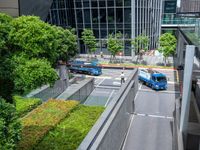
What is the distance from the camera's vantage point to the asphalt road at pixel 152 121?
16848mm

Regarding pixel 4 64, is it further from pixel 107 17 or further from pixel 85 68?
pixel 107 17

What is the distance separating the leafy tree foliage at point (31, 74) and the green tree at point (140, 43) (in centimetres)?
3196

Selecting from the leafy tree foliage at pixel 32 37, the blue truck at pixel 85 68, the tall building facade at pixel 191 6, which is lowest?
the blue truck at pixel 85 68

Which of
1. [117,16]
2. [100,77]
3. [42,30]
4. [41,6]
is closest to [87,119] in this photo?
[42,30]

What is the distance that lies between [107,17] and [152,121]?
27846mm

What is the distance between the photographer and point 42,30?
10.9 meters

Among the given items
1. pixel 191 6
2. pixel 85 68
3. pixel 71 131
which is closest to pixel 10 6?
pixel 85 68

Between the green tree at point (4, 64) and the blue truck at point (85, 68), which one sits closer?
the green tree at point (4, 64)

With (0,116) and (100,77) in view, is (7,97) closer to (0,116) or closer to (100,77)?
(0,116)

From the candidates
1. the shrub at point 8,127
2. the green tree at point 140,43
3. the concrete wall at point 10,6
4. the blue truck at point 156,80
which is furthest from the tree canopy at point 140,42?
the shrub at point 8,127

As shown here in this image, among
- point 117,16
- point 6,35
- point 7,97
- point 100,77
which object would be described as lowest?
point 100,77

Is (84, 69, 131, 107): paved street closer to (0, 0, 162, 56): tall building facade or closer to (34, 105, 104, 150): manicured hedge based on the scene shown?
(34, 105, 104, 150): manicured hedge

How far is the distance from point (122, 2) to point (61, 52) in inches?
759

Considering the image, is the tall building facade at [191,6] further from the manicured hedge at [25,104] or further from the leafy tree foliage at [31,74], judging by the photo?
the manicured hedge at [25,104]
